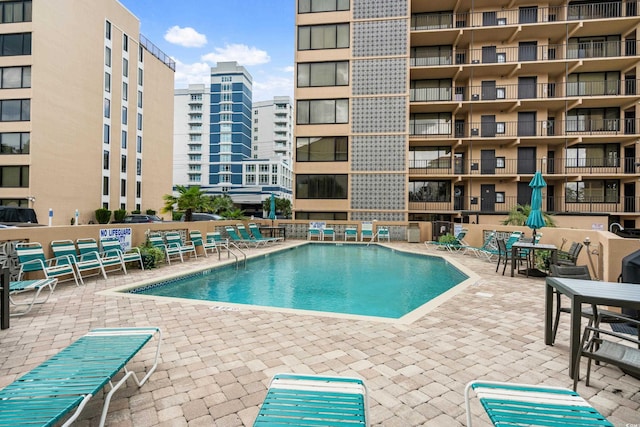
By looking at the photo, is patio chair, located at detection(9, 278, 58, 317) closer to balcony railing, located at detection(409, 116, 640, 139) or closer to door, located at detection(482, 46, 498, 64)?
balcony railing, located at detection(409, 116, 640, 139)

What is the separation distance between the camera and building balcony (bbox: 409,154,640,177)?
20844 mm

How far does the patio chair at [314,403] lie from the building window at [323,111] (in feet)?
65.4

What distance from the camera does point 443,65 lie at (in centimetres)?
2138

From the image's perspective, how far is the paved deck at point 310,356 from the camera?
8.59ft

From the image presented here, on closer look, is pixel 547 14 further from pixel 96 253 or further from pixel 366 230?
pixel 96 253

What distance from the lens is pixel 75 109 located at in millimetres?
27156

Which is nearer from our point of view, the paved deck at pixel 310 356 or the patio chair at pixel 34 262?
the paved deck at pixel 310 356

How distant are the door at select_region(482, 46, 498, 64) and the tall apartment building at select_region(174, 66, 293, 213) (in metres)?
45.6

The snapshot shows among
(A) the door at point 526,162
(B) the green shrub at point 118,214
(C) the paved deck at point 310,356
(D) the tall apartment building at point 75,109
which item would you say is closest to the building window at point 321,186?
(A) the door at point 526,162

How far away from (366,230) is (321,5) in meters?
14.8

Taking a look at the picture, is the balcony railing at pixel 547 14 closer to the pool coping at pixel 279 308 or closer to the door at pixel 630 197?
the door at pixel 630 197

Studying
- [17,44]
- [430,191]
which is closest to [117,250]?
[430,191]

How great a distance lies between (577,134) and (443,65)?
9.86m

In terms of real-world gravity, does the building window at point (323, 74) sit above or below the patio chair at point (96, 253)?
above
